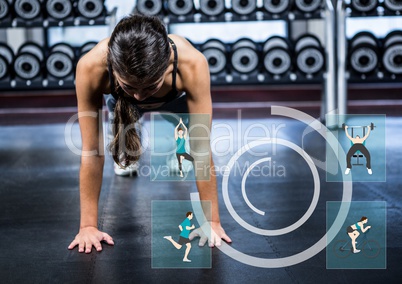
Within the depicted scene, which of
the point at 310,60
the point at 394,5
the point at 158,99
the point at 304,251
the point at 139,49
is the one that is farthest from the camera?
the point at 310,60

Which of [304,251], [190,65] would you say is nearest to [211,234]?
[304,251]

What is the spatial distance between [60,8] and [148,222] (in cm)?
275

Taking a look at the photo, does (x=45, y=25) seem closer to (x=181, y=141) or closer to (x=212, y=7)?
(x=212, y=7)

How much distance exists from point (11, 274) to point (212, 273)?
0.60 meters

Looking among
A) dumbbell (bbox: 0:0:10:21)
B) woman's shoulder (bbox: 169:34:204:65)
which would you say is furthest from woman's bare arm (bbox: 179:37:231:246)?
dumbbell (bbox: 0:0:10:21)

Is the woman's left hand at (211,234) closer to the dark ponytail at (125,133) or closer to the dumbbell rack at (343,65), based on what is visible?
the dark ponytail at (125,133)

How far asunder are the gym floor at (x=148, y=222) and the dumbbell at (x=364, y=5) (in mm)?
1159

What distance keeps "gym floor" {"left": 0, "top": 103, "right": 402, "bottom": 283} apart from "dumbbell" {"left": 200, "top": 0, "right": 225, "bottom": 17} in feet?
4.28

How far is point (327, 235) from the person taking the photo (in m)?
1.97

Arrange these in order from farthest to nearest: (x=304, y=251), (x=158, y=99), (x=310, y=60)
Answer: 1. (x=310, y=60)
2. (x=158, y=99)
3. (x=304, y=251)

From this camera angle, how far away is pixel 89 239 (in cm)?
189

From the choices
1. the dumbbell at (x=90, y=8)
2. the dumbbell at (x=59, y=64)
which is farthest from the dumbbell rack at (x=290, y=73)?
the dumbbell at (x=59, y=64)

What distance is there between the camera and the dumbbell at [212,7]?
4.38 meters

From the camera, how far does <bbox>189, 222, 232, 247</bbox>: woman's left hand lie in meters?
1.88
